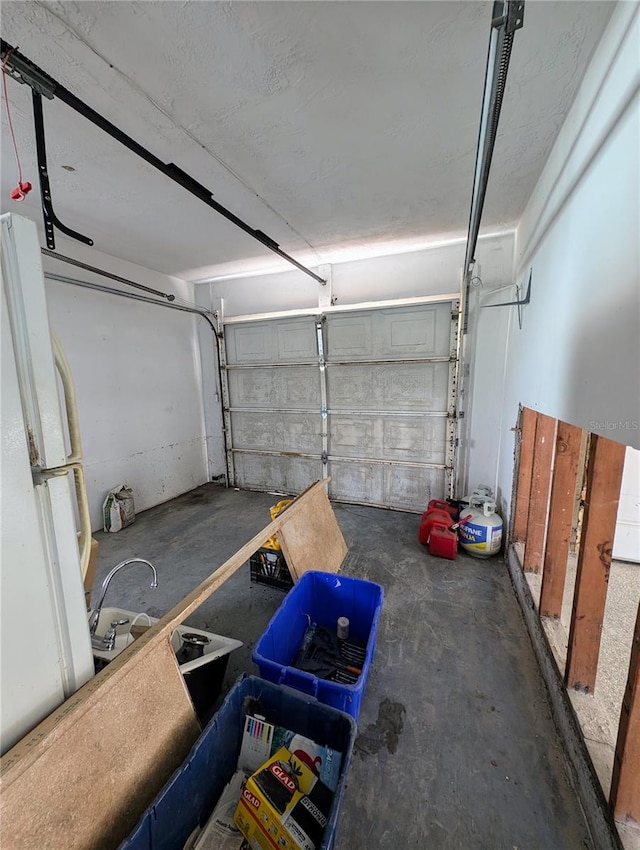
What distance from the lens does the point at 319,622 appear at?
2070 mm

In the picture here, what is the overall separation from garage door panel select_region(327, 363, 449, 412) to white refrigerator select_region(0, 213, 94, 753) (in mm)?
3478

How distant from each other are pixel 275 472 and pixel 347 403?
1543 mm

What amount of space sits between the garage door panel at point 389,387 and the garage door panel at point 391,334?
153 millimetres

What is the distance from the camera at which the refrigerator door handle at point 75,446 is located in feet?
2.85

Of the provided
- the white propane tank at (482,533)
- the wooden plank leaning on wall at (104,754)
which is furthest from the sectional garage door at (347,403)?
the wooden plank leaning on wall at (104,754)

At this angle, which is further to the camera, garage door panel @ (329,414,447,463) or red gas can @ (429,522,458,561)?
garage door panel @ (329,414,447,463)

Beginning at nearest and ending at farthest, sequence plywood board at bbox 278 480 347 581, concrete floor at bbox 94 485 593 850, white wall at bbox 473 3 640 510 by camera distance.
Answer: white wall at bbox 473 3 640 510 → concrete floor at bbox 94 485 593 850 → plywood board at bbox 278 480 347 581

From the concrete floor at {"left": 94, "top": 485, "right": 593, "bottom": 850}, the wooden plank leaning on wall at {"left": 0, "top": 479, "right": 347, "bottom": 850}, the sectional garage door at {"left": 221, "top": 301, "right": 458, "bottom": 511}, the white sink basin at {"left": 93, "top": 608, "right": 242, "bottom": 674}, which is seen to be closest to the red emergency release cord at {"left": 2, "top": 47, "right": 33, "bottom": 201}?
the wooden plank leaning on wall at {"left": 0, "top": 479, "right": 347, "bottom": 850}

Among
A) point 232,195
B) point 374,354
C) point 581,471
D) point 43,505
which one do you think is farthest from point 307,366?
point 43,505

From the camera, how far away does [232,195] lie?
2.48 meters

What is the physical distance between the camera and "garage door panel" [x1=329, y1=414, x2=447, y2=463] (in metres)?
3.87

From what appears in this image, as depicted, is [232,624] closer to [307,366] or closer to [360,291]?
[307,366]

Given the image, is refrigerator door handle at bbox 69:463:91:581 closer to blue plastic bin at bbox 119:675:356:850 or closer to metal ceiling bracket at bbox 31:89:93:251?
blue plastic bin at bbox 119:675:356:850

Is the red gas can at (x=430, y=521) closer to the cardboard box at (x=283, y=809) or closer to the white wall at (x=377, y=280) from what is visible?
the cardboard box at (x=283, y=809)
